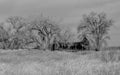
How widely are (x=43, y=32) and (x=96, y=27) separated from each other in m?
13.9

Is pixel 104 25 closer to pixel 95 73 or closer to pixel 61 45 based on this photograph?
pixel 61 45

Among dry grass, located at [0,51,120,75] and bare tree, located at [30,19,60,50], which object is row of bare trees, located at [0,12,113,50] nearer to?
bare tree, located at [30,19,60,50]

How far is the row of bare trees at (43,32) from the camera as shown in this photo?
39.5m

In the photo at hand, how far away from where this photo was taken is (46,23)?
40.7 metres

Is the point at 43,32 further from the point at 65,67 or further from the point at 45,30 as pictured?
the point at 65,67

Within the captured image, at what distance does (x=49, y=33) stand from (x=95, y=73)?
33829 millimetres

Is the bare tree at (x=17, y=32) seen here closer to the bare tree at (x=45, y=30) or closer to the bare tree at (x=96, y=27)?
the bare tree at (x=45, y=30)

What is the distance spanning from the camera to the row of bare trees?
39.5m

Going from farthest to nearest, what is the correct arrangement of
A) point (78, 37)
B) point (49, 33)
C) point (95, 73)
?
point (78, 37), point (49, 33), point (95, 73)

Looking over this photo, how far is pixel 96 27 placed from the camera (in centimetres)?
4391

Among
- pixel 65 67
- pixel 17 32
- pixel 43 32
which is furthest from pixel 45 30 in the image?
pixel 65 67

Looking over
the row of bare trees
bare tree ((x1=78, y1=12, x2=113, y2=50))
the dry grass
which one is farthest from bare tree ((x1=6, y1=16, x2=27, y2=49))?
the dry grass

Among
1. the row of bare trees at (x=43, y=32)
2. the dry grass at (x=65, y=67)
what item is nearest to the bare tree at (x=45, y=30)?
the row of bare trees at (x=43, y=32)

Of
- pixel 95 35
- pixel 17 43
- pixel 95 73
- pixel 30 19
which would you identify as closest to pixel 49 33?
pixel 30 19
